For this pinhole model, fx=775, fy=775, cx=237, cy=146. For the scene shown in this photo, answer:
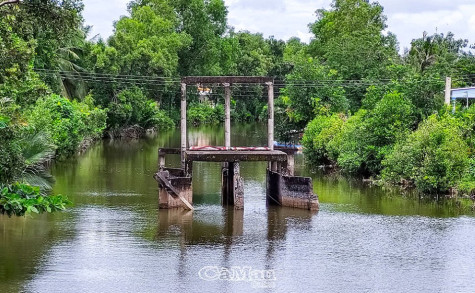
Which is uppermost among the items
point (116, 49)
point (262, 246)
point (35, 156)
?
point (116, 49)

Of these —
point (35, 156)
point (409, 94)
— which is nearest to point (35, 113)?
point (35, 156)

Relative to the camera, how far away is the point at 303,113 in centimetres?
5525

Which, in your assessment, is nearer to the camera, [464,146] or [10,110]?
[10,110]

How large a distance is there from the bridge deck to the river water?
6.64ft

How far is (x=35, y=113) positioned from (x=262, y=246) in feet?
64.2

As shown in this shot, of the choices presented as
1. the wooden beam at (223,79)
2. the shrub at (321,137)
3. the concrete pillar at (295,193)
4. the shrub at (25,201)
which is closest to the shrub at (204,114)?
the shrub at (321,137)

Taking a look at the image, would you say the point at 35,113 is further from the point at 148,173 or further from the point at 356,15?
the point at 356,15

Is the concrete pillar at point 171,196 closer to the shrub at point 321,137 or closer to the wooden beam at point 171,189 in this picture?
the wooden beam at point 171,189

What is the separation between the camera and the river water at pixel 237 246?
19.5 meters

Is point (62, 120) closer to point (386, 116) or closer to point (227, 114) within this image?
point (227, 114)

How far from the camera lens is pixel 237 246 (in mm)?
23625

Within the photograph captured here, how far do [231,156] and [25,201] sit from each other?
542 inches

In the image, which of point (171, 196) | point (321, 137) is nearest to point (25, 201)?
point (171, 196)

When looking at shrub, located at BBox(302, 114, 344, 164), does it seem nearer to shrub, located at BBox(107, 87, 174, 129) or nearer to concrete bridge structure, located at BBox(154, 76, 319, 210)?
concrete bridge structure, located at BBox(154, 76, 319, 210)
